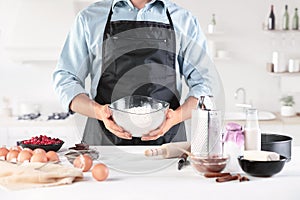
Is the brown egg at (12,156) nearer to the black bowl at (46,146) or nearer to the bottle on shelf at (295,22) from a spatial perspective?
the black bowl at (46,146)

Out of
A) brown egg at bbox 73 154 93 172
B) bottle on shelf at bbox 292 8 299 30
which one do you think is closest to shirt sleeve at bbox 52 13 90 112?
brown egg at bbox 73 154 93 172

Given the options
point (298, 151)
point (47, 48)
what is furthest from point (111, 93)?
point (47, 48)

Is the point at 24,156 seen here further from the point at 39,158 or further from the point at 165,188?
the point at 165,188

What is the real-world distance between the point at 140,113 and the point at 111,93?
573mm

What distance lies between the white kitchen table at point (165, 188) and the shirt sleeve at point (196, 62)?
2.17 feet

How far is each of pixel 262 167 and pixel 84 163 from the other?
56cm

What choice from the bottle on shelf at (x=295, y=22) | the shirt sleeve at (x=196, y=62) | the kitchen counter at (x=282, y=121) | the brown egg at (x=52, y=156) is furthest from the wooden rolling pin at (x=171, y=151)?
the bottle on shelf at (x=295, y=22)

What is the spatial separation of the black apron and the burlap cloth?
0.80 meters

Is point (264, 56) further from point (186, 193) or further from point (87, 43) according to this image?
point (186, 193)

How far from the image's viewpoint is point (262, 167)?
185 centimetres

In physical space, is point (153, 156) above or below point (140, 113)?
below

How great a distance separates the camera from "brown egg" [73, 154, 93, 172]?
6.30 feet

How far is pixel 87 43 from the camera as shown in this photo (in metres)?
2.61

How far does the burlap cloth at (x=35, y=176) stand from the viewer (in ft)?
5.76
